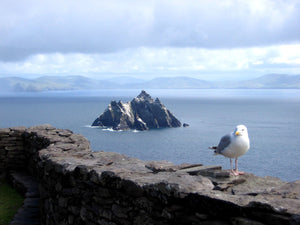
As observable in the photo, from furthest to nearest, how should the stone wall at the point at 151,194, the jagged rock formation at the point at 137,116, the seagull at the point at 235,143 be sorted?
the jagged rock formation at the point at 137,116
the seagull at the point at 235,143
the stone wall at the point at 151,194

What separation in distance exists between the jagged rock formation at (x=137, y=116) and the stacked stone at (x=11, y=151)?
92.9 metres

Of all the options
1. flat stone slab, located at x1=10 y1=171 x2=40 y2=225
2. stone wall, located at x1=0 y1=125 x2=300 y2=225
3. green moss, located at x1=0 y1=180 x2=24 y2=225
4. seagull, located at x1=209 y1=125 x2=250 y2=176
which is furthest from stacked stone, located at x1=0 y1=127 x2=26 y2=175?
seagull, located at x1=209 y1=125 x2=250 y2=176

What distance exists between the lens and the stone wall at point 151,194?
4.24 m

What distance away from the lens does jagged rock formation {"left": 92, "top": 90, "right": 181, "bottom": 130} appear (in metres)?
111

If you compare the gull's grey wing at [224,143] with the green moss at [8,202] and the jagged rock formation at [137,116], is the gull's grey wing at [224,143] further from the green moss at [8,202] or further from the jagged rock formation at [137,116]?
the jagged rock formation at [137,116]

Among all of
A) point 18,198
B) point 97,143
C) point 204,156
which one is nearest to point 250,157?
point 204,156

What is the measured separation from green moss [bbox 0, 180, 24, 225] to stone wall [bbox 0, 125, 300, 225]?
1.61m

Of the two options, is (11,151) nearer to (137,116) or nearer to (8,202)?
(8,202)

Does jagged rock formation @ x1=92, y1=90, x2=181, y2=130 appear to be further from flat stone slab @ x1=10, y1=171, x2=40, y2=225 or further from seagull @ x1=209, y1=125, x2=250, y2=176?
seagull @ x1=209, y1=125, x2=250, y2=176

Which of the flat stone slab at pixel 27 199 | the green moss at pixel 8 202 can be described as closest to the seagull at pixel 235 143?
the flat stone slab at pixel 27 199

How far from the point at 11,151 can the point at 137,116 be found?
104 metres

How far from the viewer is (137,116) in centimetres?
11812

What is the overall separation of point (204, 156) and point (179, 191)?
56.9 meters

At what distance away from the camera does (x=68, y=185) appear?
6.93 m
